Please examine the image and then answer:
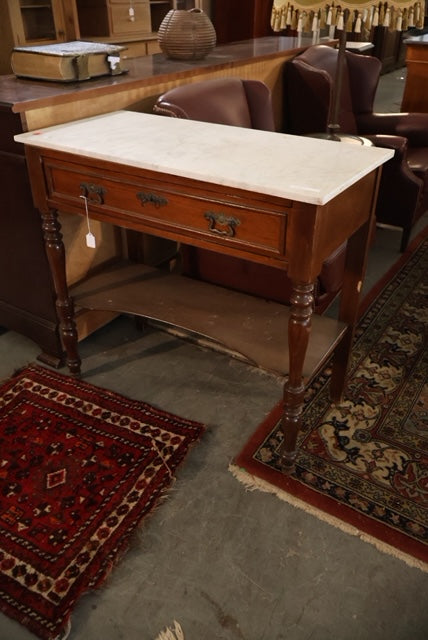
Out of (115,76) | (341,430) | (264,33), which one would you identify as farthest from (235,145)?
(264,33)

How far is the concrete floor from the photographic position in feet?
3.93

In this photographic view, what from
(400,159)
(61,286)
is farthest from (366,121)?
(61,286)

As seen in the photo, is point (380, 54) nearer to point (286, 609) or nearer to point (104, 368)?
point (104, 368)

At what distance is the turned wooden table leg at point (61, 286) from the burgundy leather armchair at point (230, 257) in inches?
20.1

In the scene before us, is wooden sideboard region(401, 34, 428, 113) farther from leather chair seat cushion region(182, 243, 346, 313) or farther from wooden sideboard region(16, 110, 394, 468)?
wooden sideboard region(16, 110, 394, 468)

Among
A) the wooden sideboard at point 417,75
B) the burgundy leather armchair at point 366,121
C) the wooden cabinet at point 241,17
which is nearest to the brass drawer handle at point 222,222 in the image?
the burgundy leather armchair at point 366,121

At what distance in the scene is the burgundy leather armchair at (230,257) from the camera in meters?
1.83

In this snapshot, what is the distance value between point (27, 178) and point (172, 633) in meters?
1.34

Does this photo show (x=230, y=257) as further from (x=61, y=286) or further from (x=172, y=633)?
(x=172, y=633)

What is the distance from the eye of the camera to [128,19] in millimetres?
4227

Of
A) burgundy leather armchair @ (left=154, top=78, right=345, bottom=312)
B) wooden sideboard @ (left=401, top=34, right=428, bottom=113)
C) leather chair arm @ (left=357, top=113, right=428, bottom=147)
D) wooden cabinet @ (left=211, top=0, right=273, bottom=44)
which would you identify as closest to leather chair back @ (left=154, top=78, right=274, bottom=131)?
burgundy leather armchair @ (left=154, top=78, right=345, bottom=312)

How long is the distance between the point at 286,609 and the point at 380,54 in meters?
8.33

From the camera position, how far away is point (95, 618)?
1.22m

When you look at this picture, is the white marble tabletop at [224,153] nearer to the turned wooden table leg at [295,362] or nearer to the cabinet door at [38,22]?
the turned wooden table leg at [295,362]
